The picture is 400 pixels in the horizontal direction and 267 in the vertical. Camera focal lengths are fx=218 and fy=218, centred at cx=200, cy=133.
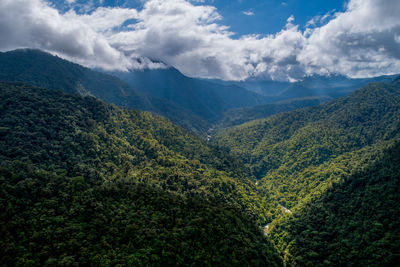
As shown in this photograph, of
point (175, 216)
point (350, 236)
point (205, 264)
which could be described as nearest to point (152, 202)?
point (175, 216)

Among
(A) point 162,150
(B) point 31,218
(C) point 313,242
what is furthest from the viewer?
(A) point 162,150

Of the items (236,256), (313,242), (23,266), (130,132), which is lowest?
(313,242)

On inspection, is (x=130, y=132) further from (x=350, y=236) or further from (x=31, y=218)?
(x=350, y=236)

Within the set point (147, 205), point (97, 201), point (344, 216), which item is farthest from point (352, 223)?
point (97, 201)

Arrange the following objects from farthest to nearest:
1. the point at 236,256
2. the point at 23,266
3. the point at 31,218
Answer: the point at 236,256
the point at 31,218
the point at 23,266

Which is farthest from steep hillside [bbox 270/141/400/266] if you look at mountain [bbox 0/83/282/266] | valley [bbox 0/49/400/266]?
mountain [bbox 0/83/282/266]

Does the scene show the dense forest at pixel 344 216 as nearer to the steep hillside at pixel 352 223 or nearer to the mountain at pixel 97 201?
the steep hillside at pixel 352 223

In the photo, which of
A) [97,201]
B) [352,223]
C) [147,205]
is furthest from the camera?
[352,223]

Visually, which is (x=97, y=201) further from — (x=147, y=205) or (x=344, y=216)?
(x=344, y=216)

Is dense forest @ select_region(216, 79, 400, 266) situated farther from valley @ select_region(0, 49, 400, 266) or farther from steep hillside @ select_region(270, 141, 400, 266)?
valley @ select_region(0, 49, 400, 266)
